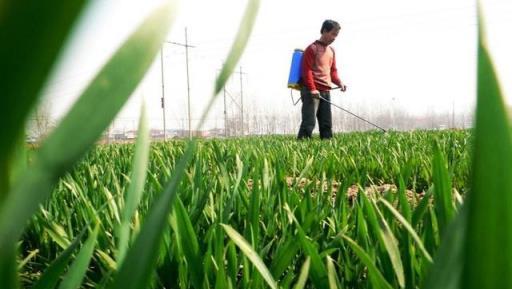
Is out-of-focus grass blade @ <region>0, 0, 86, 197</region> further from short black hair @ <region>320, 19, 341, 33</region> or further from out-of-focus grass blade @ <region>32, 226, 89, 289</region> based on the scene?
short black hair @ <region>320, 19, 341, 33</region>

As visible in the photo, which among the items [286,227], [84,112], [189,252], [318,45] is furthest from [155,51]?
[318,45]

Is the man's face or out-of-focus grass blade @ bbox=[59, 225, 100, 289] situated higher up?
the man's face

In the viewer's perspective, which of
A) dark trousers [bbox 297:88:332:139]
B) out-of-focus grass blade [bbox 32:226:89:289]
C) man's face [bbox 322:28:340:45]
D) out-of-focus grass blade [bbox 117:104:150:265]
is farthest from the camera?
dark trousers [bbox 297:88:332:139]

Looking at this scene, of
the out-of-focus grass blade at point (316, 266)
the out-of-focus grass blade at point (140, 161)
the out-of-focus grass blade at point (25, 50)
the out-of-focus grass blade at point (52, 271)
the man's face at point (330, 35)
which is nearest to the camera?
the out-of-focus grass blade at point (25, 50)

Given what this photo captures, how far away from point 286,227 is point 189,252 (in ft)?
0.71

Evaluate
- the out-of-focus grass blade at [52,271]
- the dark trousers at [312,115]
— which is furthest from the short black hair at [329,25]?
the out-of-focus grass blade at [52,271]

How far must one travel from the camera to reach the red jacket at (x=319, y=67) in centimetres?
578

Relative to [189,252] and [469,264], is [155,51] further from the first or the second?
[189,252]

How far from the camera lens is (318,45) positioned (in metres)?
5.98

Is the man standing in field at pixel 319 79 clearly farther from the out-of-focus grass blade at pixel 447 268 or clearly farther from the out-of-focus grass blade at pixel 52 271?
the out-of-focus grass blade at pixel 447 268

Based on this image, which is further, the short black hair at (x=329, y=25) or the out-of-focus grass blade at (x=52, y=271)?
the short black hair at (x=329, y=25)

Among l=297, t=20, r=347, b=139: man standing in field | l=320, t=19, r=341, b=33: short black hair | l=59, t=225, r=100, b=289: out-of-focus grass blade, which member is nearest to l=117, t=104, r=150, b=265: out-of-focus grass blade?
l=59, t=225, r=100, b=289: out-of-focus grass blade

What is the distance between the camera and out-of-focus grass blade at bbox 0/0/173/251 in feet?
0.40

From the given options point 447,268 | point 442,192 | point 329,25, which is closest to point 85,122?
point 447,268
